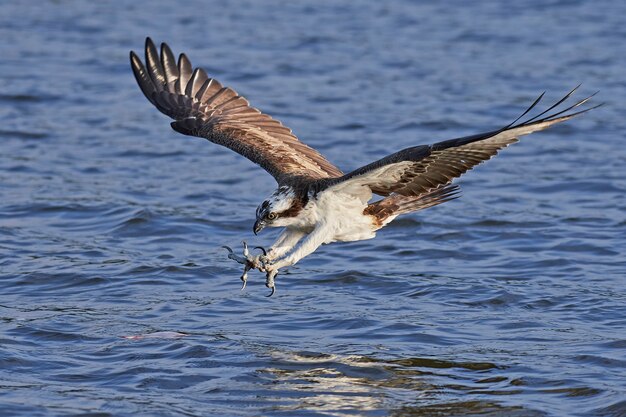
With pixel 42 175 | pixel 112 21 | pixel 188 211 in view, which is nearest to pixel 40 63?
pixel 112 21

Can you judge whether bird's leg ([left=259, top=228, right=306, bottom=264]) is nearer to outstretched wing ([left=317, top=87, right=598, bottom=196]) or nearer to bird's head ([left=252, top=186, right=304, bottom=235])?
bird's head ([left=252, top=186, right=304, bottom=235])

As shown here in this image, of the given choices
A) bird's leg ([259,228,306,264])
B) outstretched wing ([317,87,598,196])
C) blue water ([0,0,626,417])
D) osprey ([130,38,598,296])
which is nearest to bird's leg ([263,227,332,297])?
osprey ([130,38,598,296])

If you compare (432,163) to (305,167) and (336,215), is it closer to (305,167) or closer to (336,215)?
(336,215)

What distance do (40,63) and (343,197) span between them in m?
10.6

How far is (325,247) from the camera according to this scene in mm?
10695

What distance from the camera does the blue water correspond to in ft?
24.3

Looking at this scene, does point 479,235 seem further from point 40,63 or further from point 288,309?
point 40,63

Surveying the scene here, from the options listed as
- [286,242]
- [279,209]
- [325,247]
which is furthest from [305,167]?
[325,247]

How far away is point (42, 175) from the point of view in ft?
41.7

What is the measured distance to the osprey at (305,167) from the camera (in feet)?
23.6

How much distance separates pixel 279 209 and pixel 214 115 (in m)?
2.29

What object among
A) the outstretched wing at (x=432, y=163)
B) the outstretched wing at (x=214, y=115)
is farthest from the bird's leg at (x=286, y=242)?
the outstretched wing at (x=214, y=115)

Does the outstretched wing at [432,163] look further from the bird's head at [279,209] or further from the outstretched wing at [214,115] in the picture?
the outstretched wing at [214,115]

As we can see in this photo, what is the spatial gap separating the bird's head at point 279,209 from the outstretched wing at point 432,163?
0.19 m
